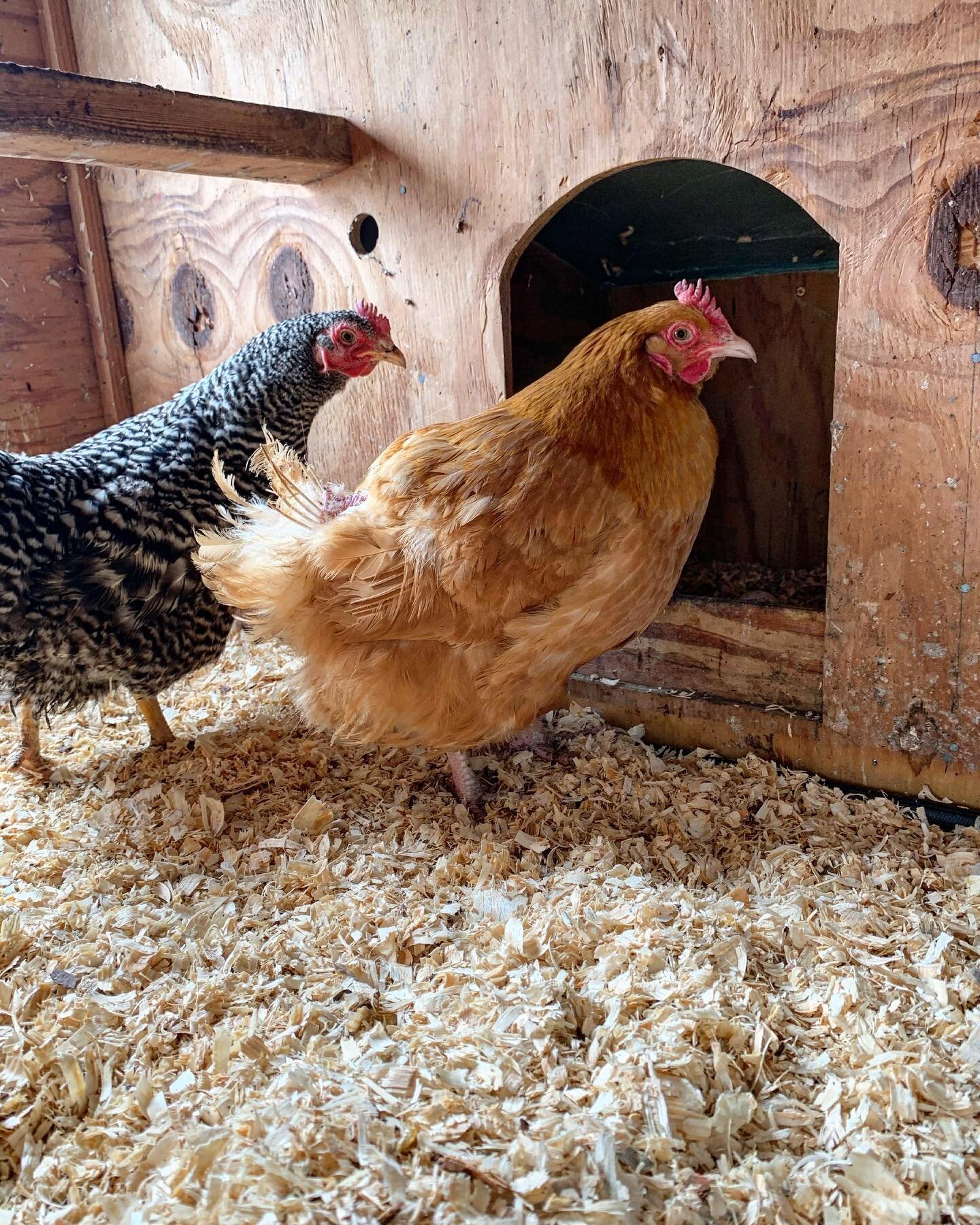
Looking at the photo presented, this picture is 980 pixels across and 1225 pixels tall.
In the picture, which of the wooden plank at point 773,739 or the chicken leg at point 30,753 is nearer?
the wooden plank at point 773,739

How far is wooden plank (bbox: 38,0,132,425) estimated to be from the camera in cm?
317

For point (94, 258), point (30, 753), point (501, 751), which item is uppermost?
point (94, 258)

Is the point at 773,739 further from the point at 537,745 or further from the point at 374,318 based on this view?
the point at 374,318

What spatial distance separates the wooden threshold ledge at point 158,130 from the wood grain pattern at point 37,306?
1.14m

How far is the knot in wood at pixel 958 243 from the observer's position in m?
1.60

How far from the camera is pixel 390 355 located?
2406 millimetres

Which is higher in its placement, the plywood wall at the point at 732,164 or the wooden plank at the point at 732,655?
the plywood wall at the point at 732,164

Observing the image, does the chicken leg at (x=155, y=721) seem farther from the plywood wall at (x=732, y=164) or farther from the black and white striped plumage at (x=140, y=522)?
the plywood wall at (x=732, y=164)

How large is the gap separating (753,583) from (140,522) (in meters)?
1.91

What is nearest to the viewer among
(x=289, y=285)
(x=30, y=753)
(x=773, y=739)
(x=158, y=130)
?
(x=158, y=130)

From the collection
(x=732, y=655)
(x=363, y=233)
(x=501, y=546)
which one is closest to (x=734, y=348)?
(x=501, y=546)

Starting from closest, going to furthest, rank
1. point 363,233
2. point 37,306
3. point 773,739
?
point 773,739 < point 363,233 < point 37,306

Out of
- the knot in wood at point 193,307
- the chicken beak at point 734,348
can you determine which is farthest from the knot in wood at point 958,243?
the knot in wood at point 193,307

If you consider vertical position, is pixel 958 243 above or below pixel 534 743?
above
